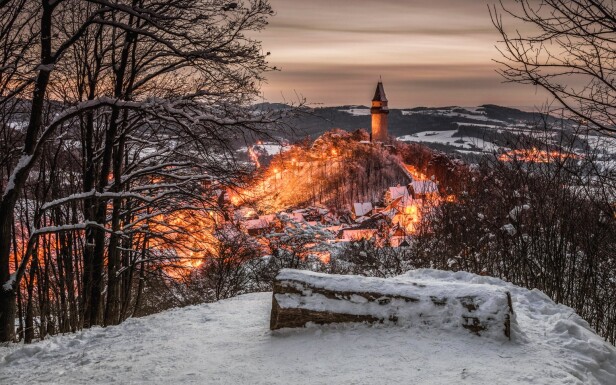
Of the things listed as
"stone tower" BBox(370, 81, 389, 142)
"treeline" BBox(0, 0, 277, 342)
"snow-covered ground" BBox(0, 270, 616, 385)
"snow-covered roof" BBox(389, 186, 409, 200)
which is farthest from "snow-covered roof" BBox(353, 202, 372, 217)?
"snow-covered ground" BBox(0, 270, 616, 385)

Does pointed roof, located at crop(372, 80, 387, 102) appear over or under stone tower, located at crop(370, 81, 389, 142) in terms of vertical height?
over

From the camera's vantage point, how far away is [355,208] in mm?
73625

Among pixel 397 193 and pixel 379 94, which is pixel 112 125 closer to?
pixel 397 193

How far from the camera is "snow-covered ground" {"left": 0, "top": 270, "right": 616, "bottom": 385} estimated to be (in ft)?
17.1

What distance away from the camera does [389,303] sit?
6504 millimetres

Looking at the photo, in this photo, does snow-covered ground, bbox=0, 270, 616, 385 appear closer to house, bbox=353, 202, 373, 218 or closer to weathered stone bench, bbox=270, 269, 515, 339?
weathered stone bench, bbox=270, 269, 515, 339

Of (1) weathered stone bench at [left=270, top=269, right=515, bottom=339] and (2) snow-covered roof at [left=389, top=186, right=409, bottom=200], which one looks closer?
(1) weathered stone bench at [left=270, top=269, right=515, bottom=339]

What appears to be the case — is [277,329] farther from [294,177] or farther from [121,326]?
[294,177]

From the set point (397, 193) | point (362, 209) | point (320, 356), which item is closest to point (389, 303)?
point (320, 356)

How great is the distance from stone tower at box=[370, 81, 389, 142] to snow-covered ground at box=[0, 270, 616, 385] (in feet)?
297

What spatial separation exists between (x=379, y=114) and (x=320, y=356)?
314 ft

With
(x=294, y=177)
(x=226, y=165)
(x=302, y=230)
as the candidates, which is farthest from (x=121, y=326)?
(x=294, y=177)

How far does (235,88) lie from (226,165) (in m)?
1.67

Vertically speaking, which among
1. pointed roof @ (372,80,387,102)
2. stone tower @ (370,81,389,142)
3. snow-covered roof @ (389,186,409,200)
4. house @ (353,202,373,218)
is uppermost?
pointed roof @ (372,80,387,102)
